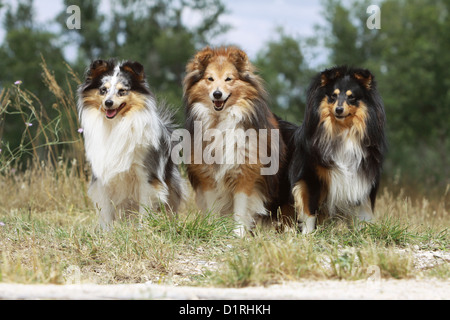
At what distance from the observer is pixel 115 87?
18.7 ft

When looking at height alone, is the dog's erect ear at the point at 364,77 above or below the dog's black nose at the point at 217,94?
above

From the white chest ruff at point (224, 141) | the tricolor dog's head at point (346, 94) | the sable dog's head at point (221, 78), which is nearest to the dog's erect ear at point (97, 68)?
the sable dog's head at point (221, 78)

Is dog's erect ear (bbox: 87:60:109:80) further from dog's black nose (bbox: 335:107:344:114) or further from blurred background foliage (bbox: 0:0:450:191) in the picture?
blurred background foliage (bbox: 0:0:450:191)

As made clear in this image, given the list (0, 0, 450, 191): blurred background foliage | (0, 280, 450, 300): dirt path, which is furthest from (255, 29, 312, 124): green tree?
(0, 280, 450, 300): dirt path

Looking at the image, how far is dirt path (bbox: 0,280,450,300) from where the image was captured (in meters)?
3.79

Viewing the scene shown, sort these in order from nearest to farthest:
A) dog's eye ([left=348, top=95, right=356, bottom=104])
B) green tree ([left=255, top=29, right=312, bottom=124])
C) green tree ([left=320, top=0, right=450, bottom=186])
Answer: dog's eye ([left=348, top=95, right=356, bottom=104])
green tree ([left=320, top=0, right=450, bottom=186])
green tree ([left=255, top=29, right=312, bottom=124])

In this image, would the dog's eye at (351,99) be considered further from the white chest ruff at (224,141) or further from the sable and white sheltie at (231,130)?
the white chest ruff at (224,141)

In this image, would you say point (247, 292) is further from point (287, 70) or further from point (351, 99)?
point (287, 70)

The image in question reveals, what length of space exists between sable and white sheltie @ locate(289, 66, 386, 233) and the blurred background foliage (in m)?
8.74

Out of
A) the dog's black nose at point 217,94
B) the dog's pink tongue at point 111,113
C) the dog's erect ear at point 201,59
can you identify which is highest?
the dog's erect ear at point 201,59

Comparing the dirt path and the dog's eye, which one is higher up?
the dog's eye

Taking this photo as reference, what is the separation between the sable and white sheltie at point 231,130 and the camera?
576 centimetres

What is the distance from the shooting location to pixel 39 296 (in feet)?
12.5
